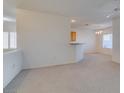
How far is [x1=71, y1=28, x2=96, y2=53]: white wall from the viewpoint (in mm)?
9959

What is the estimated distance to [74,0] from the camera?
3342 mm

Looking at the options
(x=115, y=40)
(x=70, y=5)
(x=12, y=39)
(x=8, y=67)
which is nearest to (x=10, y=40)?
(x=12, y=39)

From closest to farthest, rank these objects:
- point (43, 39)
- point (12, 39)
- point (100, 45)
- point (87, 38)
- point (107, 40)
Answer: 1. point (12, 39)
2. point (43, 39)
3. point (107, 40)
4. point (100, 45)
5. point (87, 38)

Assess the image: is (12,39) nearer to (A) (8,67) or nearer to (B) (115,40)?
(A) (8,67)

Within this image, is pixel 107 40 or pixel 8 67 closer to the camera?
pixel 8 67

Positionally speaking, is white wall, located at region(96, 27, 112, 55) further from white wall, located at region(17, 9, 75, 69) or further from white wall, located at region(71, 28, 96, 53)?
white wall, located at region(17, 9, 75, 69)

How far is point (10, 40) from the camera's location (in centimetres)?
381

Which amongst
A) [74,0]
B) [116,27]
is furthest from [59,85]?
[116,27]

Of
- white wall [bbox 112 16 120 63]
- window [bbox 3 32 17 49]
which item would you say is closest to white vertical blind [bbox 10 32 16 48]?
window [bbox 3 32 17 49]

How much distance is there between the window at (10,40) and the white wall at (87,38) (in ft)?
21.7

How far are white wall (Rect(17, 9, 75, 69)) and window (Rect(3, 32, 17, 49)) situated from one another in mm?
272

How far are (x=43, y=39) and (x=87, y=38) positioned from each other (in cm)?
650
